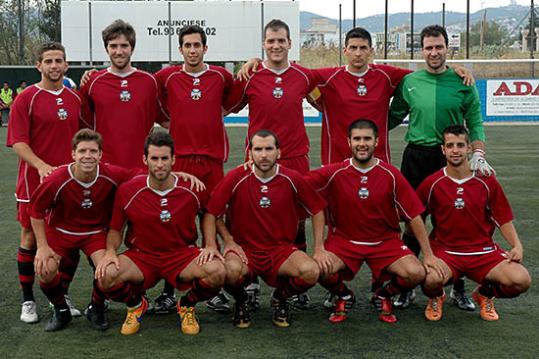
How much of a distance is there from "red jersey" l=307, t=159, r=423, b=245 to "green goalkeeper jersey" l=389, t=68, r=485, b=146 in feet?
1.55

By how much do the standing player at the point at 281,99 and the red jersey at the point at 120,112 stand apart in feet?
2.15

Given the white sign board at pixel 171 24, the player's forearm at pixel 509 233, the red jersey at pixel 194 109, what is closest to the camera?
the player's forearm at pixel 509 233

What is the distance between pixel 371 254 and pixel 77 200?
1.80 meters

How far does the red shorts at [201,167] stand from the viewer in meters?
4.88

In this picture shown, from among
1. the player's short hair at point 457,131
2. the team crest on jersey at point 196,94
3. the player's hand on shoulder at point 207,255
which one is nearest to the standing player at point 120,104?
the team crest on jersey at point 196,94

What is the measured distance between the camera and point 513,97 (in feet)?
69.6

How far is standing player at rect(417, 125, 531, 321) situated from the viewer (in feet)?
14.7

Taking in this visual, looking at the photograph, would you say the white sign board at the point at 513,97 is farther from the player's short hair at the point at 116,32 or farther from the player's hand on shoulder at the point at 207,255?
the player's hand on shoulder at the point at 207,255

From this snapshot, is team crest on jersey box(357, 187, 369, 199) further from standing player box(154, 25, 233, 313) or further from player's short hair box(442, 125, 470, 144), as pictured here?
standing player box(154, 25, 233, 313)

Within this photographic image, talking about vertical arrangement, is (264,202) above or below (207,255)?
above

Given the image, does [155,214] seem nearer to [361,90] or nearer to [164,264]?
[164,264]

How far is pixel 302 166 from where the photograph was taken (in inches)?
196

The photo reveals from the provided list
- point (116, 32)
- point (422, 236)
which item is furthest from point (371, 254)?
point (116, 32)

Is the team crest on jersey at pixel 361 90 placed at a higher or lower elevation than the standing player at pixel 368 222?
higher
